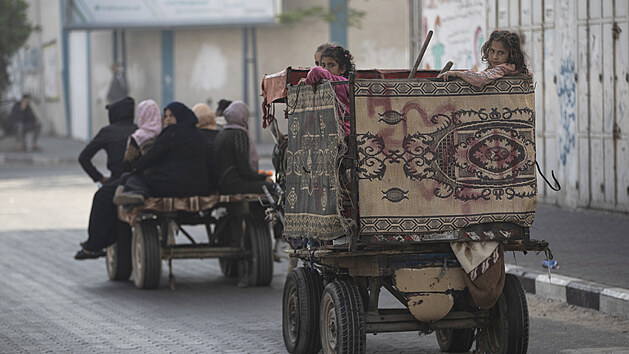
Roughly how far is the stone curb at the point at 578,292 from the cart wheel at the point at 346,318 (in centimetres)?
240

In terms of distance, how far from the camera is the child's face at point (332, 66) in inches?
290

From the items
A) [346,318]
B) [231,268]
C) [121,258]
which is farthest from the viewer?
[231,268]

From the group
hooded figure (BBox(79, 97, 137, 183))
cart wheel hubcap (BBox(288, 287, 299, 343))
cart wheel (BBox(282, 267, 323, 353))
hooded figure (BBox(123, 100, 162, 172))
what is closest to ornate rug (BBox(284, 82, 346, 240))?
cart wheel (BBox(282, 267, 323, 353))

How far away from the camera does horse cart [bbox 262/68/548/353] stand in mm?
6520

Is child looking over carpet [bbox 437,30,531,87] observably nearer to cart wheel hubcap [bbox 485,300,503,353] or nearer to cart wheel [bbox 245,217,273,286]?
cart wheel hubcap [bbox 485,300,503,353]

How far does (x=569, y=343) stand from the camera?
7773mm

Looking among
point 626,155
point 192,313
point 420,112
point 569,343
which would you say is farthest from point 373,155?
point 626,155

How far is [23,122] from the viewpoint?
32.9 m

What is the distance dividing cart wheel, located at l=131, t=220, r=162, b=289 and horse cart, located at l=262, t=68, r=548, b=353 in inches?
152

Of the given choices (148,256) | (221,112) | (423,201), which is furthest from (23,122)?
(423,201)

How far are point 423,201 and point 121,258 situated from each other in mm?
5179

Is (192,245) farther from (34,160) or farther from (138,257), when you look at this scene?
(34,160)

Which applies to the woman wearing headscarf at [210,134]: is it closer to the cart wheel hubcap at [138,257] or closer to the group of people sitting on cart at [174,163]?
the group of people sitting on cart at [174,163]

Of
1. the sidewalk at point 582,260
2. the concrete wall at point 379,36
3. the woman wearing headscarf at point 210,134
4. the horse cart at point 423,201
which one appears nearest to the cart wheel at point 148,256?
the woman wearing headscarf at point 210,134
